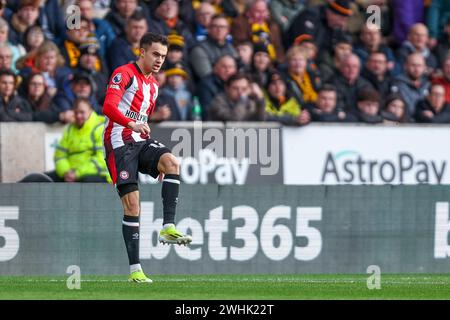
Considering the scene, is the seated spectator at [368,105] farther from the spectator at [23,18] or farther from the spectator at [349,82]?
the spectator at [23,18]

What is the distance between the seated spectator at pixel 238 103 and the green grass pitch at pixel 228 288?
10.0ft

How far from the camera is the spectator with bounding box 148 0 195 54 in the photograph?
720 inches

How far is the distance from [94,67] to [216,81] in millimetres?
1643

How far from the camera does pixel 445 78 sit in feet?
64.0

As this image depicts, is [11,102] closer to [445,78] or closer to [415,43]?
[415,43]

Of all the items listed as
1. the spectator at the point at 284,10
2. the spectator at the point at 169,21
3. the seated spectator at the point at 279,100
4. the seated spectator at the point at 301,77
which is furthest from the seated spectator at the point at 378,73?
the spectator at the point at 169,21

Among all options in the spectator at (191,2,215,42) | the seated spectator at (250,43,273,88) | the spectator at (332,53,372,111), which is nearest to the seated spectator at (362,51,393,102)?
the spectator at (332,53,372,111)

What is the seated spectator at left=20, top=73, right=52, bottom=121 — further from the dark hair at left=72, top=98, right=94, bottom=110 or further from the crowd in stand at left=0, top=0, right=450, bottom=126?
the dark hair at left=72, top=98, right=94, bottom=110

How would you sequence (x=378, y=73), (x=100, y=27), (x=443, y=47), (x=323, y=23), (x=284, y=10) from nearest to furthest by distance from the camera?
(x=100, y=27) → (x=378, y=73) → (x=323, y=23) → (x=284, y=10) → (x=443, y=47)

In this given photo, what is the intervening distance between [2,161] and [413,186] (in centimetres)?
489

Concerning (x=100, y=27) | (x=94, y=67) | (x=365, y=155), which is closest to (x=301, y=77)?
(x=365, y=155)

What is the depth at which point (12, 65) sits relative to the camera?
56.0ft
